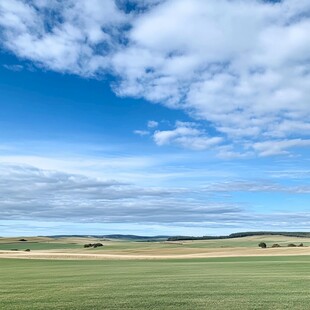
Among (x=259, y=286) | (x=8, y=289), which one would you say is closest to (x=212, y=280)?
(x=259, y=286)

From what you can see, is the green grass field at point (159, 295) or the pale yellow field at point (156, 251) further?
the pale yellow field at point (156, 251)

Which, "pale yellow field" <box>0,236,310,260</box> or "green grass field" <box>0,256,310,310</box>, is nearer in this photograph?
"green grass field" <box>0,256,310,310</box>

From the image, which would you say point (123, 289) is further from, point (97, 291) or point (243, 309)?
point (243, 309)

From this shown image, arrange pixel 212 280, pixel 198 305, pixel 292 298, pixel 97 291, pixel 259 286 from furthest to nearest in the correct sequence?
pixel 212 280, pixel 259 286, pixel 97 291, pixel 292 298, pixel 198 305

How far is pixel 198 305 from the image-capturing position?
1986cm

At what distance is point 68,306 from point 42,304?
1300 millimetres

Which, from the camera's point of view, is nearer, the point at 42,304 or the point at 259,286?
the point at 42,304

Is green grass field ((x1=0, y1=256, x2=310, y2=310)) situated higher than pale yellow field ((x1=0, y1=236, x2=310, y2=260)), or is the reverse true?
pale yellow field ((x1=0, y1=236, x2=310, y2=260))

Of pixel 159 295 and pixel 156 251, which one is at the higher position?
pixel 156 251

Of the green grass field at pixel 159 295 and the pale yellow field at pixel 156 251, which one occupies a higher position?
the pale yellow field at pixel 156 251

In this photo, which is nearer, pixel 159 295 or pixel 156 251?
pixel 159 295

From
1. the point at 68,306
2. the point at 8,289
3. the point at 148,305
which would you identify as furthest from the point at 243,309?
the point at 8,289

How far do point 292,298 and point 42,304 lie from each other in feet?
37.2

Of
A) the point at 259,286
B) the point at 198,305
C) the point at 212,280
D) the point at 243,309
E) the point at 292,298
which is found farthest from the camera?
the point at 212,280
